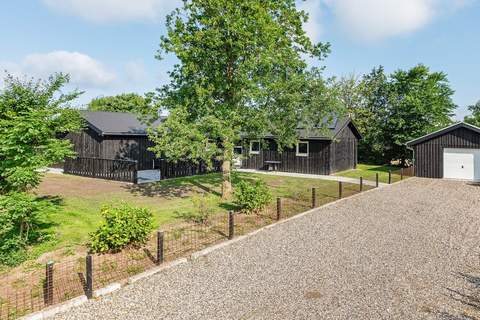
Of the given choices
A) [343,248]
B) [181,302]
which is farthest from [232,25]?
[181,302]

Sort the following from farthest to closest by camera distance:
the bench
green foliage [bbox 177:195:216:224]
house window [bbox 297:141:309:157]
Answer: the bench
house window [bbox 297:141:309:157]
green foliage [bbox 177:195:216:224]

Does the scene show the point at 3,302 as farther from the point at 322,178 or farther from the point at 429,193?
the point at 322,178

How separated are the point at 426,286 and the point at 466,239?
14.8 ft

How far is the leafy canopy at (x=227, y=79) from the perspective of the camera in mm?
13102

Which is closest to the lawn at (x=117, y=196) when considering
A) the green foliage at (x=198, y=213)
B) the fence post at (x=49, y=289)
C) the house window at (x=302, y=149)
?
the green foliage at (x=198, y=213)

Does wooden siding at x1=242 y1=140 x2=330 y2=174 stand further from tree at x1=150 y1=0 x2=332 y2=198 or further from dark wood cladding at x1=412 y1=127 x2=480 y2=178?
tree at x1=150 y1=0 x2=332 y2=198

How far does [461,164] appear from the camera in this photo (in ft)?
78.6

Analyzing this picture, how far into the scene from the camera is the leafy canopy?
43.0 ft

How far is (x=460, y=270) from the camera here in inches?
300

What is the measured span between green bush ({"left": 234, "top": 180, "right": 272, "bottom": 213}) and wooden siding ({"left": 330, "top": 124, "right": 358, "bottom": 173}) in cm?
1495

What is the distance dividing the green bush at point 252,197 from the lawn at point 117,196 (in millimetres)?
1353

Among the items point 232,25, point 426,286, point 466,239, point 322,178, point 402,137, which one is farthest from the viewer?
point 402,137

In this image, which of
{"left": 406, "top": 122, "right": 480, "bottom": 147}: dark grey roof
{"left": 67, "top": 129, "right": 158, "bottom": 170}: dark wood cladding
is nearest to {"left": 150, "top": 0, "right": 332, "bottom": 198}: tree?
{"left": 67, "top": 129, "right": 158, "bottom": 170}: dark wood cladding

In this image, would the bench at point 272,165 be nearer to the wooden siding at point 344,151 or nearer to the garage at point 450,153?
the wooden siding at point 344,151
